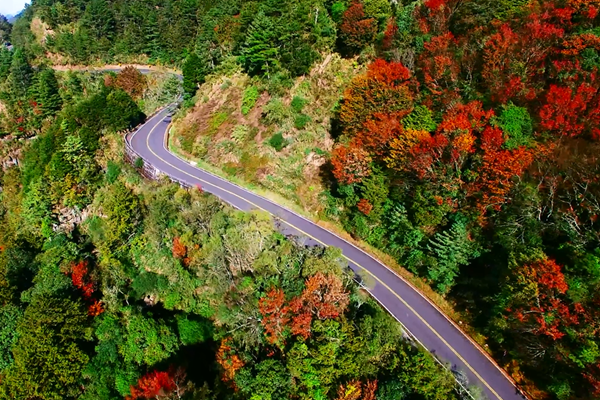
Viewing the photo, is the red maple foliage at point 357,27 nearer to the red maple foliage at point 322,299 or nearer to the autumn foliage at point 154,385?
the red maple foliage at point 322,299

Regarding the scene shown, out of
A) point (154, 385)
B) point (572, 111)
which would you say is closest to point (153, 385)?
point (154, 385)

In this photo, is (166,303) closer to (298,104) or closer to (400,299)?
(400,299)

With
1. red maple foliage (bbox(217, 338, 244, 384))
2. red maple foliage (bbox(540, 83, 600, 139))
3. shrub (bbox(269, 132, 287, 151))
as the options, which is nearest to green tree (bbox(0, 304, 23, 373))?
red maple foliage (bbox(217, 338, 244, 384))

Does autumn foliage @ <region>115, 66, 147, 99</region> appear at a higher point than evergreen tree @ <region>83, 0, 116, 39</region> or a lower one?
lower

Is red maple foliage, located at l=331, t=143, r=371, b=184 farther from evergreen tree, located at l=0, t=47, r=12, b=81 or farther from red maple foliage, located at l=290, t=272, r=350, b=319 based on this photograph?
evergreen tree, located at l=0, t=47, r=12, b=81

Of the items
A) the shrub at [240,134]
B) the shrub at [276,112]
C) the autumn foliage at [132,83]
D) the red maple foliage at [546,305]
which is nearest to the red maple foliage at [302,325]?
the red maple foliage at [546,305]

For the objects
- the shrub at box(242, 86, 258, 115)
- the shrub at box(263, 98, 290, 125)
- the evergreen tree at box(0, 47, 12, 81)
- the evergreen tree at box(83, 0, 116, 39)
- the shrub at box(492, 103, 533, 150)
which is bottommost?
the shrub at box(492, 103, 533, 150)
